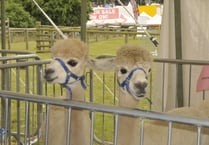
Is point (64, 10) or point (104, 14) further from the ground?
point (64, 10)

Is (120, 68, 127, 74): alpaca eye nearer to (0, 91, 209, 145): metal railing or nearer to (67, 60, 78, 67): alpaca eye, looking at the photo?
(67, 60, 78, 67): alpaca eye

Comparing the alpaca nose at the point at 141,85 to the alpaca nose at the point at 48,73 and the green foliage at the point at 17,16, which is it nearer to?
the alpaca nose at the point at 48,73

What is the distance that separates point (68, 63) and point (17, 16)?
971 inches

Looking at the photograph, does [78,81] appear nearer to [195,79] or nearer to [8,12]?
[195,79]

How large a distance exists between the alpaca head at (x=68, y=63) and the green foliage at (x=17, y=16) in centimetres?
2419

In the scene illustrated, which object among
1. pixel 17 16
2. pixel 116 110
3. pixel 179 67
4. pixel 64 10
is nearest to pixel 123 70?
pixel 116 110

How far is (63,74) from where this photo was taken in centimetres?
249

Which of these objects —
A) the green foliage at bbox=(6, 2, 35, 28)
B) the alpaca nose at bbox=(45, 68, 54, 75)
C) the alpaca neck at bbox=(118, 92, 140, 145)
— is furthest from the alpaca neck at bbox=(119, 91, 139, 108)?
the green foliage at bbox=(6, 2, 35, 28)

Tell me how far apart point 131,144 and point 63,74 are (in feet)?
1.81

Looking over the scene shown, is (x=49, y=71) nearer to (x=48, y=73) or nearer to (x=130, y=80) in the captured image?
(x=48, y=73)

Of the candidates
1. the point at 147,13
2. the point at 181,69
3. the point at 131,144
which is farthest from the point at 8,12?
the point at 131,144

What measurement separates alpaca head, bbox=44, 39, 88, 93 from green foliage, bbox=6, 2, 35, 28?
2419 centimetres

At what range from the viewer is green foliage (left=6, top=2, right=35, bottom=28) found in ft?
86.2

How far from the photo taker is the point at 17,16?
26422mm
